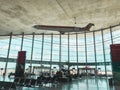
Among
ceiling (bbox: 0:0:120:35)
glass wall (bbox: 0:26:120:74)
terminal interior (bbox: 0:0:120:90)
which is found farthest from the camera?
glass wall (bbox: 0:26:120:74)

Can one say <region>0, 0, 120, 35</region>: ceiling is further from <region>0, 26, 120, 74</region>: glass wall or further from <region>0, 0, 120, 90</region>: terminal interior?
<region>0, 26, 120, 74</region>: glass wall

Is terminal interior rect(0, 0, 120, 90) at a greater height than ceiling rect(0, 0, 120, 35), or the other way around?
ceiling rect(0, 0, 120, 35)

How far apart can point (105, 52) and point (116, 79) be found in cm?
787

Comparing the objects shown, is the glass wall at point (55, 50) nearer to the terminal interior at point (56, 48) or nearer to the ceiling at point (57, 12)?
the terminal interior at point (56, 48)

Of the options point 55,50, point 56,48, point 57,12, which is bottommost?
point 55,50

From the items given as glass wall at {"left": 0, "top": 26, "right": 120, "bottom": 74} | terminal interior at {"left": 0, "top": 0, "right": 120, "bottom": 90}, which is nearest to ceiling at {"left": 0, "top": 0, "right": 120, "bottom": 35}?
terminal interior at {"left": 0, "top": 0, "right": 120, "bottom": 90}

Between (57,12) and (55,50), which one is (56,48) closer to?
(55,50)

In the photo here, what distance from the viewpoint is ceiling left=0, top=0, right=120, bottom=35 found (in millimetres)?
10133

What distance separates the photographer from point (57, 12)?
11.6 metres

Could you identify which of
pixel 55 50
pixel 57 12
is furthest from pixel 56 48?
pixel 57 12

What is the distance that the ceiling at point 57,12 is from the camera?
1013 centimetres

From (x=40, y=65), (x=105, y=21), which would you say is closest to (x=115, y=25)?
(x=105, y=21)

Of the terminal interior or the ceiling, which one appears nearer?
the ceiling

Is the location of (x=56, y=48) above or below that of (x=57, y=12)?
below
